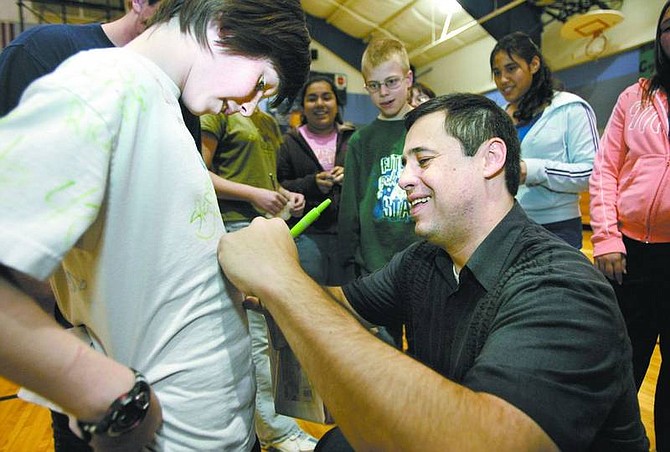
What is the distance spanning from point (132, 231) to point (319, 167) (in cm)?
172

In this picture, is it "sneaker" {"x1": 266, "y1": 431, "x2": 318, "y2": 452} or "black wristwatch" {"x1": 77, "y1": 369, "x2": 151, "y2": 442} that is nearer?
"black wristwatch" {"x1": 77, "y1": 369, "x2": 151, "y2": 442}

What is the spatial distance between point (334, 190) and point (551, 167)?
930 mm

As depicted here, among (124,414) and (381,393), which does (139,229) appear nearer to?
(124,414)

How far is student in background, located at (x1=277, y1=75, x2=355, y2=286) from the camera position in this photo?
6.62 ft

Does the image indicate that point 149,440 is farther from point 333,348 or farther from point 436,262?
point 436,262

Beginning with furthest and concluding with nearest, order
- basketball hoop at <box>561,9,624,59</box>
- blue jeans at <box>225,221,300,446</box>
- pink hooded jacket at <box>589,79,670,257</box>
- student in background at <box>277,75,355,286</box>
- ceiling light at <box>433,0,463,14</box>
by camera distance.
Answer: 1. ceiling light at <box>433,0,463,14</box>
2. basketball hoop at <box>561,9,624,59</box>
3. student in background at <box>277,75,355,286</box>
4. blue jeans at <box>225,221,300,446</box>
5. pink hooded jacket at <box>589,79,670,257</box>

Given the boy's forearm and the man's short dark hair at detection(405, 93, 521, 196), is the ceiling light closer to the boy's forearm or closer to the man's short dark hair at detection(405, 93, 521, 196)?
the man's short dark hair at detection(405, 93, 521, 196)

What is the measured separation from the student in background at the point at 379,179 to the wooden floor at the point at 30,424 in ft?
2.54

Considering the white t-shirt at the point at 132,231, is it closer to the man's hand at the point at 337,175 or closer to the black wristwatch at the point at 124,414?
the black wristwatch at the point at 124,414

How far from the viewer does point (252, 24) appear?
2.04ft

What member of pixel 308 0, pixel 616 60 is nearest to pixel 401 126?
pixel 616 60

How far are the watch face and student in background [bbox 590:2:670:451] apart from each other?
1.45m

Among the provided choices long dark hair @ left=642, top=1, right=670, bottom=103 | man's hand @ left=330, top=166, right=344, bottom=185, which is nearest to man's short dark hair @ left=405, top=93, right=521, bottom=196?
long dark hair @ left=642, top=1, right=670, bottom=103

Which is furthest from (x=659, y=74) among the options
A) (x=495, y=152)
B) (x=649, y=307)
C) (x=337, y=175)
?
(x=337, y=175)
